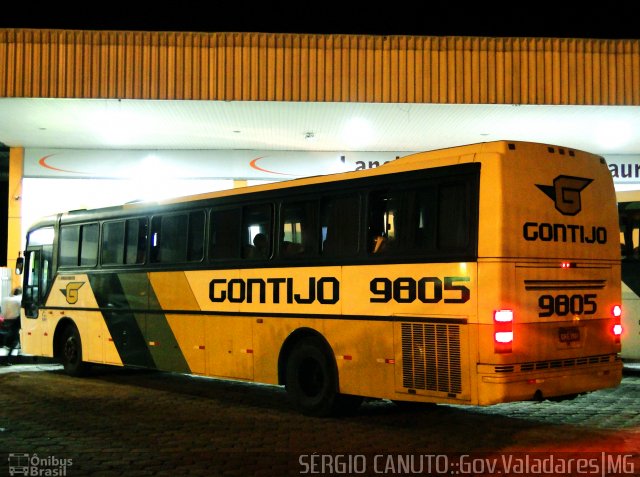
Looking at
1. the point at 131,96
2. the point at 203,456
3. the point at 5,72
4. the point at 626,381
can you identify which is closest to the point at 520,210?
the point at 203,456

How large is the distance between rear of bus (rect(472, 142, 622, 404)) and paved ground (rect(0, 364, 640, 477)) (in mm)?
676

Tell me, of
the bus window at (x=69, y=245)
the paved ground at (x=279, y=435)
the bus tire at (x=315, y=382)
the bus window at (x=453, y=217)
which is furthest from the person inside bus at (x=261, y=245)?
the bus window at (x=69, y=245)

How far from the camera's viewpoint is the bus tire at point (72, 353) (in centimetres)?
1509

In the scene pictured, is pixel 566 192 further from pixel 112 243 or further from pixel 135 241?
pixel 112 243

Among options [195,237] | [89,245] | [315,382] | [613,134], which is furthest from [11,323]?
[613,134]

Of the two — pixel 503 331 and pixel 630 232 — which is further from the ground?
pixel 630 232

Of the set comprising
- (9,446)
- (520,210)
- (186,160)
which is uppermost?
(186,160)

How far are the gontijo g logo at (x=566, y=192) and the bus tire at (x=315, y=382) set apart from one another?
11.1 ft

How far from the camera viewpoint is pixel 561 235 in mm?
8930

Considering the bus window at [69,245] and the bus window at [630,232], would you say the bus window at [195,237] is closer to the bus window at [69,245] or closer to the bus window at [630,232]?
the bus window at [69,245]

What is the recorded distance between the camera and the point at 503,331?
8.29 m

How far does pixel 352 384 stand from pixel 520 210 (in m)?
3.04

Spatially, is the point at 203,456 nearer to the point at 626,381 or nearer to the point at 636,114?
the point at 626,381

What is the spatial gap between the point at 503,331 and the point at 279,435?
110 inches
